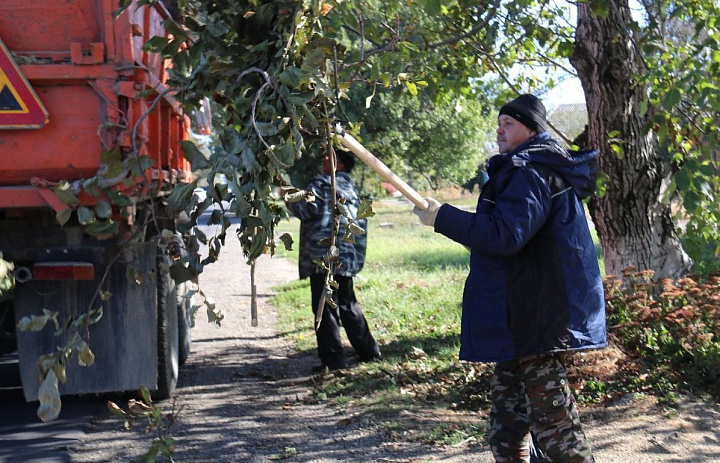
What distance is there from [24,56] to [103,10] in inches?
20.8

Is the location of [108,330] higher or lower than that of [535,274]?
lower

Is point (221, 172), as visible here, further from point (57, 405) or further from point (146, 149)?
point (146, 149)

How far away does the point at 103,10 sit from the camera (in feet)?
16.8

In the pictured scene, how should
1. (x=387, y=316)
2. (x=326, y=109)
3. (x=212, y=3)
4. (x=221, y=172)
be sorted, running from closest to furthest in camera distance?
1. (x=221, y=172)
2. (x=326, y=109)
3. (x=212, y=3)
4. (x=387, y=316)

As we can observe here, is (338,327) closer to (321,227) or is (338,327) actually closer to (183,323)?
(321,227)

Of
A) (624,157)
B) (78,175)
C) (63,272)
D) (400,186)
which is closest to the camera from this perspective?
(400,186)

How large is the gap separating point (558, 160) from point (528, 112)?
0.27 meters

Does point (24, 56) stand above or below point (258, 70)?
above

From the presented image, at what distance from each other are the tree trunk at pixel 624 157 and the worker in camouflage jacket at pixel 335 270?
2037 mm

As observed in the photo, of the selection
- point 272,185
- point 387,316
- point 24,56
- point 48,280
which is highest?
point 24,56

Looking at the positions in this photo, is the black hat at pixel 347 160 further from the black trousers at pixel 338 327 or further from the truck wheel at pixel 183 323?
the truck wheel at pixel 183 323

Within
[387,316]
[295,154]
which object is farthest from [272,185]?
[387,316]

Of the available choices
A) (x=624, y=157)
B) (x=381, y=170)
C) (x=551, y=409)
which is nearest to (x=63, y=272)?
(x=381, y=170)

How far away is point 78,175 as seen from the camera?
16.8 ft
